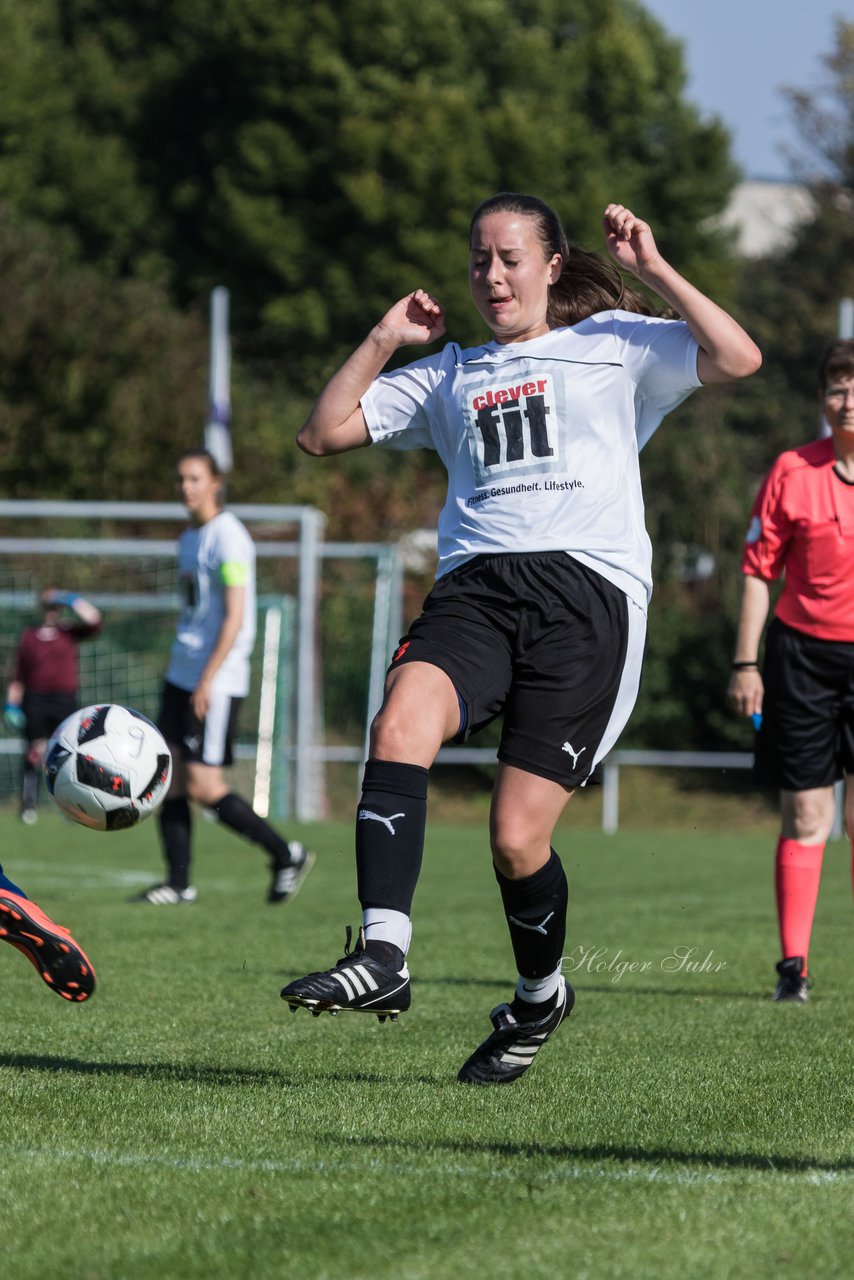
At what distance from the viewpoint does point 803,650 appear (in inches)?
240

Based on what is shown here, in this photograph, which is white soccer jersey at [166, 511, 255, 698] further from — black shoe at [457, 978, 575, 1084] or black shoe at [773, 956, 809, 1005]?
black shoe at [457, 978, 575, 1084]

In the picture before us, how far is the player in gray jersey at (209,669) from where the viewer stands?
8.73 meters

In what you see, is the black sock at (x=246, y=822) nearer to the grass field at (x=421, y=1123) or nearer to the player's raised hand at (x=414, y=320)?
the grass field at (x=421, y=1123)

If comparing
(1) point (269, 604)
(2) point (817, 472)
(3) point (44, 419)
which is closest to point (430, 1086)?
(2) point (817, 472)

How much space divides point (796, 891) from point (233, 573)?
3.63m

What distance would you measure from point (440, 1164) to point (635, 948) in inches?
173

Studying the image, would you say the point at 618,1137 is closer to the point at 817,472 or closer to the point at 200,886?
the point at 817,472

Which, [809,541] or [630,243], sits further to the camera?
[809,541]

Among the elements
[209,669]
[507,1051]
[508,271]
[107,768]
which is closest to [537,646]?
[508,271]

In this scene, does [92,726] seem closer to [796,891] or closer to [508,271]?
[508,271]

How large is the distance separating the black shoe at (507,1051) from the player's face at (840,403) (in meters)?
2.61

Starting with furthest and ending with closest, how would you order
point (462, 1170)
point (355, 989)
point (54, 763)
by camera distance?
point (54, 763) → point (355, 989) → point (462, 1170)

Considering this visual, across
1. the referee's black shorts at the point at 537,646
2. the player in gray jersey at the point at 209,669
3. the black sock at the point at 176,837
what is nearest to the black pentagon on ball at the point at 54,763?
the referee's black shorts at the point at 537,646

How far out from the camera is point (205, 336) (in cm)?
3084
